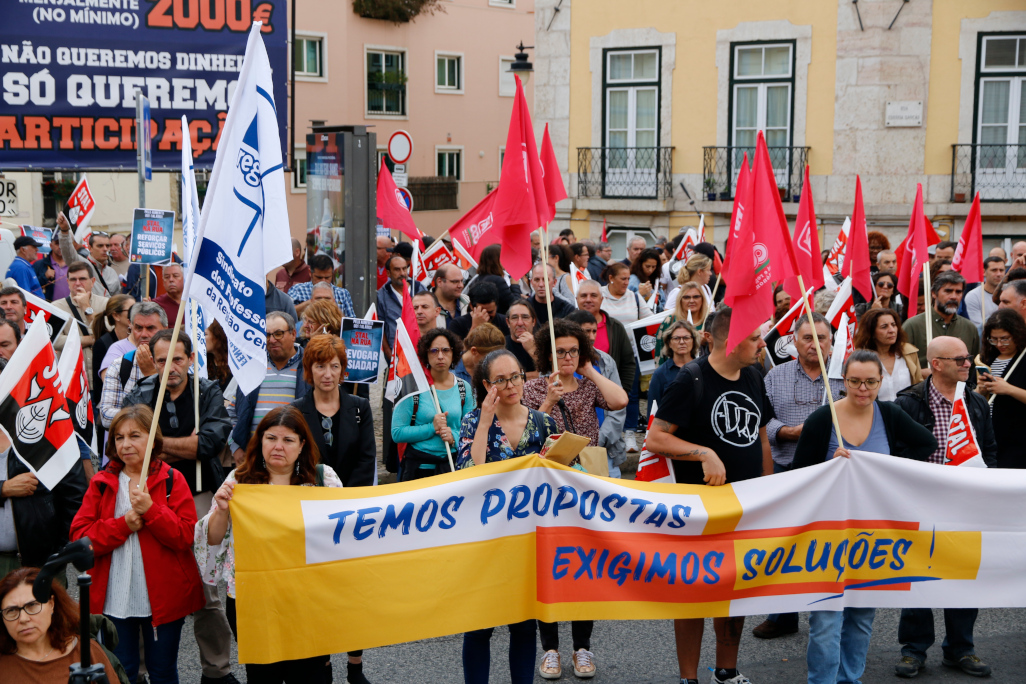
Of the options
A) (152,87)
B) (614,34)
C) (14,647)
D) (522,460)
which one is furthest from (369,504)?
(614,34)

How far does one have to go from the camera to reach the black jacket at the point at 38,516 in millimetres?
5141

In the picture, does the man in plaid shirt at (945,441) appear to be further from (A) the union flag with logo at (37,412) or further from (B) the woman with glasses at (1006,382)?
(A) the union flag with logo at (37,412)

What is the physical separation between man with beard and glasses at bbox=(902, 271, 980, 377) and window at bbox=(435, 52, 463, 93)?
2851 centimetres

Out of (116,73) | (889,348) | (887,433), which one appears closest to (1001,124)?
(889,348)

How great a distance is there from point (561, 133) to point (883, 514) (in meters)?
17.7

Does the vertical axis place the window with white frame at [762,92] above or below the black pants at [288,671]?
above

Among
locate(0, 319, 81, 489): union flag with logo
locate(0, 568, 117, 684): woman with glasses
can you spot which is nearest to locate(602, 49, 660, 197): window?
locate(0, 319, 81, 489): union flag with logo

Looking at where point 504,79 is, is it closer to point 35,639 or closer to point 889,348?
point 889,348

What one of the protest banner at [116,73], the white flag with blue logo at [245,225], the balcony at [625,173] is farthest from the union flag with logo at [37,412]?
the balcony at [625,173]

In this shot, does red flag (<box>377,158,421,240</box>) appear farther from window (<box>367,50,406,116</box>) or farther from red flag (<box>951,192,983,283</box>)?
window (<box>367,50,406,116</box>)

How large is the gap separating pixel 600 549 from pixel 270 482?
1.47 meters

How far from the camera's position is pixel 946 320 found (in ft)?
28.0

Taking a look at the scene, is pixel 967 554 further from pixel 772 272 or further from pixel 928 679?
pixel 772 272

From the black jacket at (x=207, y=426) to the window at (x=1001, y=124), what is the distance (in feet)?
55.3
